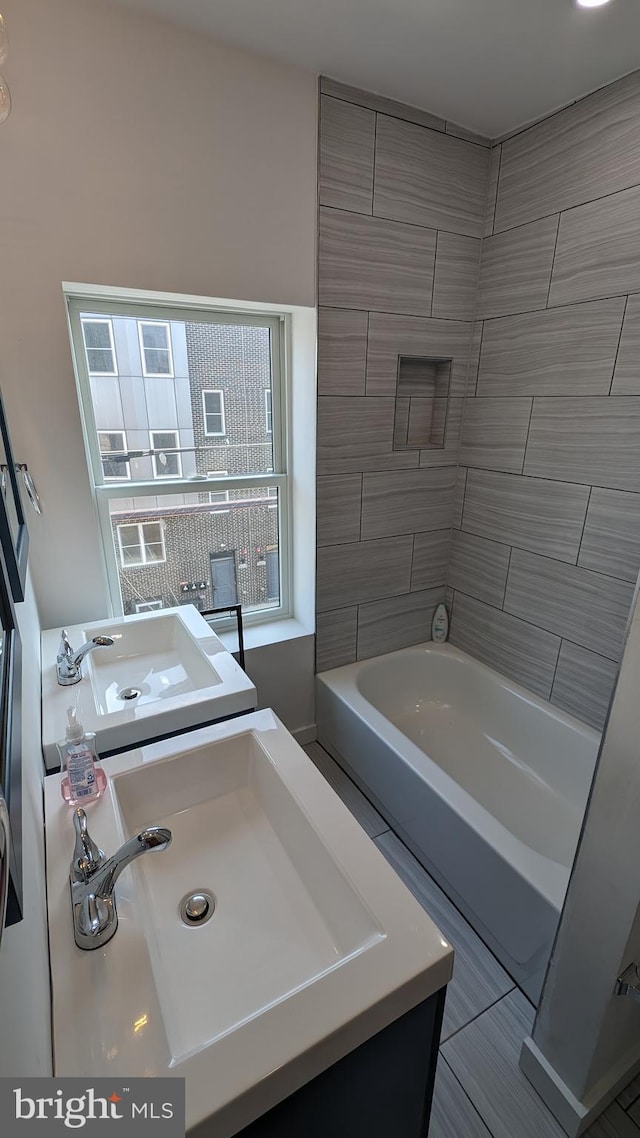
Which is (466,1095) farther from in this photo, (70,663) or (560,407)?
(560,407)

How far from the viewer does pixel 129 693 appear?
1519mm

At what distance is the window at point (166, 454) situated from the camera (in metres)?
1.92

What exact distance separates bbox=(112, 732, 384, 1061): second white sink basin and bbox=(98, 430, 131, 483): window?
1159 mm

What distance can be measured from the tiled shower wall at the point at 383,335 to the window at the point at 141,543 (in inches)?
27.0

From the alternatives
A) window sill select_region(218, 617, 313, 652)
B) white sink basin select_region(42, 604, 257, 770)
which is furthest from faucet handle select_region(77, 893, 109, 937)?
window sill select_region(218, 617, 313, 652)

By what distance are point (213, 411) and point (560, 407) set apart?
1.38m

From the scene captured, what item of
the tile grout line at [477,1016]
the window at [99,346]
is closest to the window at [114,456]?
the window at [99,346]

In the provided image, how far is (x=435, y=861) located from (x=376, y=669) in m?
0.90

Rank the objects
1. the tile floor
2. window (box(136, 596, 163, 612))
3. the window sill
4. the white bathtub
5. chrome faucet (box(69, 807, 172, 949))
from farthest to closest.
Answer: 1. the window sill
2. window (box(136, 596, 163, 612))
3. the white bathtub
4. the tile floor
5. chrome faucet (box(69, 807, 172, 949))

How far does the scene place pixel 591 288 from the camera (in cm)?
174

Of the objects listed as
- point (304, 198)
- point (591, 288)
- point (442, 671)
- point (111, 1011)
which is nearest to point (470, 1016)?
point (111, 1011)

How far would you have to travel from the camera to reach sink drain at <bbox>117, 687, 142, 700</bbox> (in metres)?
1.49

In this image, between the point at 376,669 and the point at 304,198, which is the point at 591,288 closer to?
the point at 304,198

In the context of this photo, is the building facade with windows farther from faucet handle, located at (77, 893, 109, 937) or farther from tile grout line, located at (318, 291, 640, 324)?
faucet handle, located at (77, 893, 109, 937)
